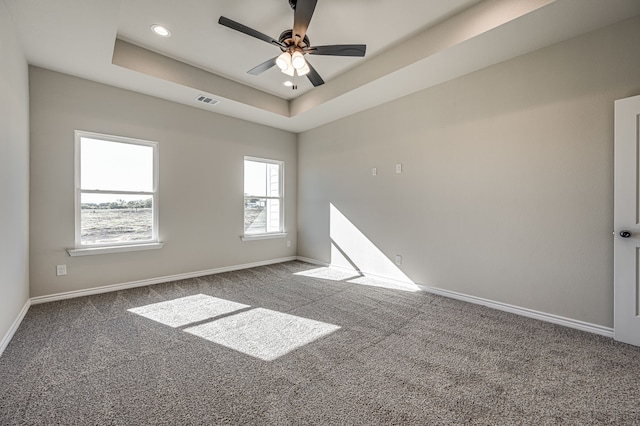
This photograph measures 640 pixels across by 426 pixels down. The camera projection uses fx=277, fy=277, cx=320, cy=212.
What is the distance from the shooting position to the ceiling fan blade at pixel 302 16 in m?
2.16

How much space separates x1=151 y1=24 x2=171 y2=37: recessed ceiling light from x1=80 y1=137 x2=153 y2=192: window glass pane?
1626mm

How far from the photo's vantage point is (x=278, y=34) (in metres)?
3.08

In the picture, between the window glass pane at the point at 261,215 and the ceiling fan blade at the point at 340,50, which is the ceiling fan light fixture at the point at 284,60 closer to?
the ceiling fan blade at the point at 340,50

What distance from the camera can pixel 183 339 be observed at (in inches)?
93.4

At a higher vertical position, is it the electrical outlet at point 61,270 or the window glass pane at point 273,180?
the window glass pane at point 273,180

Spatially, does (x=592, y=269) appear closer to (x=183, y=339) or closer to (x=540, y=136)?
(x=540, y=136)

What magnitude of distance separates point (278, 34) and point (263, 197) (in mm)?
2924

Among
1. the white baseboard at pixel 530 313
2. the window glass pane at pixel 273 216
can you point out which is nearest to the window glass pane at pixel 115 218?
the window glass pane at pixel 273 216

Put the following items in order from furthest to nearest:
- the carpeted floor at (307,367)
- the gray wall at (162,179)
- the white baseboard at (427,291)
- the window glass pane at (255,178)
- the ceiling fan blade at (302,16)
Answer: the window glass pane at (255,178)
the gray wall at (162,179)
the white baseboard at (427,291)
the ceiling fan blade at (302,16)
the carpeted floor at (307,367)

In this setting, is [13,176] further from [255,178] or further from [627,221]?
[627,221]

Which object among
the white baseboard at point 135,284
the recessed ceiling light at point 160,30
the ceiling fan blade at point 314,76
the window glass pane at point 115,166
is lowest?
the white baseboard at point 135,284

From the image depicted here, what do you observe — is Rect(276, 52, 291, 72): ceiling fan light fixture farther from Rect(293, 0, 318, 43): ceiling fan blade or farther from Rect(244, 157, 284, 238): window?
Rect(244, 157, 284, 238): window

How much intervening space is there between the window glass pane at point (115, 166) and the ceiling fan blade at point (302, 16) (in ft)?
9.33

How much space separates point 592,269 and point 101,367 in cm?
414
